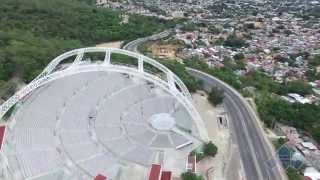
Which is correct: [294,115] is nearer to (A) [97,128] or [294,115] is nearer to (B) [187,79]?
(B) [187,79]

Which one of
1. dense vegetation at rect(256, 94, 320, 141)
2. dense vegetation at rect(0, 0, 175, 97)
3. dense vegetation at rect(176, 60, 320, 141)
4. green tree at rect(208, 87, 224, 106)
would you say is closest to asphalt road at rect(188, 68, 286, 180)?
green tree at rect(208, 87, 224, 106)

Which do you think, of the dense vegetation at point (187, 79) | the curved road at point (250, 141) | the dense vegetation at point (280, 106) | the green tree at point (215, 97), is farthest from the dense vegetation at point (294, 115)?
the dense vegetation at point (187, 79)

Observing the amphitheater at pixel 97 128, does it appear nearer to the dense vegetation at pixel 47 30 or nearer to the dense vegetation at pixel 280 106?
the dense vegetation at pixel 47 30

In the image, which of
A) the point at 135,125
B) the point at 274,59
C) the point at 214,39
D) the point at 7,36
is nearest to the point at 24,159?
the point at 135,125

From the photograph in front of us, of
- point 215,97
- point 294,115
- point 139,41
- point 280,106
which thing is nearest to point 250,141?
point 294,115

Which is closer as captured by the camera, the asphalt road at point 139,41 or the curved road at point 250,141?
the curved road at point 250,141

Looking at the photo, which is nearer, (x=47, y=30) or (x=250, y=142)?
(x=250, y=142)

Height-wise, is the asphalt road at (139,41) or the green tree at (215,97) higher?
the asphalt road at (139,41)
